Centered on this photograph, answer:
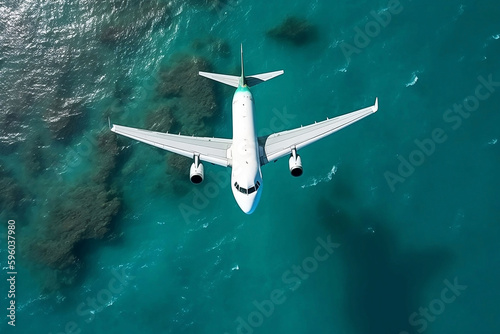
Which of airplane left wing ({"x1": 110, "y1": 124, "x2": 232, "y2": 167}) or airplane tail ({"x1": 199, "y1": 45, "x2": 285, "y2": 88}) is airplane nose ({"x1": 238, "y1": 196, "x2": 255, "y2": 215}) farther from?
airplane tail ({"x1": 199, "y1": 45, "x2": 285, "y2": 88})

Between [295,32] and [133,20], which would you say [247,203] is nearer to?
[295,32]

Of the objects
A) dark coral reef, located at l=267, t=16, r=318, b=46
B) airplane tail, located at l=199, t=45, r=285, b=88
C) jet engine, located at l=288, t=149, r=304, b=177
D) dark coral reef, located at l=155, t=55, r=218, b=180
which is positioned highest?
dark coral reef, located at l=267, t=16, r=318, b=46

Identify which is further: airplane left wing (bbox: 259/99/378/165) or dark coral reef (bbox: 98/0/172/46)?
dark coral reef (bbox: 98/0/172/46)

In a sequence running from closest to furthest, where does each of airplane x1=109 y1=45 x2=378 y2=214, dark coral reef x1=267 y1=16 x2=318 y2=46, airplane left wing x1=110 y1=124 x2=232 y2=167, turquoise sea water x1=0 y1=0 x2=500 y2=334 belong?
airplane x1=109 y1=45 x2=378 y2=214 < airplane left wing x1=110 y1=124 x2=232 y2=167 < turquoise sea water x1=0 y1=0 x2=500 y2=334 < dark coral reef x1=267 y1=16 x2=318 y2=46

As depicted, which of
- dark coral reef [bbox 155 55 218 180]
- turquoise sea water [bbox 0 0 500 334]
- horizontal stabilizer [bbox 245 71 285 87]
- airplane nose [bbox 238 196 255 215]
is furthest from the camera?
dark coral reef [bbox 155 55 218 180]

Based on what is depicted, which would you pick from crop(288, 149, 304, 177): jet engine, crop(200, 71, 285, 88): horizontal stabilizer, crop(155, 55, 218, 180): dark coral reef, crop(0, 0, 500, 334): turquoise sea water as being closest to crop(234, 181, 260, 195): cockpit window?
crop(288, 149, 304, 177): jet engine

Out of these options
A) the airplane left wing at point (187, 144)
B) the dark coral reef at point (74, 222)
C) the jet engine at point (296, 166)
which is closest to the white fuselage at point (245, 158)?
the airplane left wing at point (187, 144)

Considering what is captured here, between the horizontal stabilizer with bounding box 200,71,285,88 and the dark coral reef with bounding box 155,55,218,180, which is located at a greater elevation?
the horizontal stabilizer with bounding box 200,71,285,88
